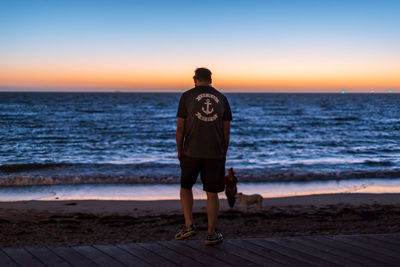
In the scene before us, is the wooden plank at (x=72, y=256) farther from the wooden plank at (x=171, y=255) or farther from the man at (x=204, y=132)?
the man at (x=204, y=132)

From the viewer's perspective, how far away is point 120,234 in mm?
5676

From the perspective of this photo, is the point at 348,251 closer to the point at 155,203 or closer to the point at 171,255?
the point at 171,255

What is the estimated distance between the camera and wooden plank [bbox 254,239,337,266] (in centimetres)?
327

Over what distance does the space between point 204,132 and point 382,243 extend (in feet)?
7.29

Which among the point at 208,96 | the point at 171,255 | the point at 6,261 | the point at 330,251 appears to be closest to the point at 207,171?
the point at 208,96

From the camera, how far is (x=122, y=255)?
3381 mm

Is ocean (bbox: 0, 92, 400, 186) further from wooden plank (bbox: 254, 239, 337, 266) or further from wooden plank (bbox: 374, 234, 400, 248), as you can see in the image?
wooden plank (bbox: 254, 239, 337, 266)

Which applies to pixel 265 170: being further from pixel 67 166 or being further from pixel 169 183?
pixel 67 166

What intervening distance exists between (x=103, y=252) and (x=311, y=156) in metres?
15.4

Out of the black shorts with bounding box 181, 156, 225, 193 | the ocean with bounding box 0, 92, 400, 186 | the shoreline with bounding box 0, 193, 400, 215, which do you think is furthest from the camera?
the ocean with bounding box 0, 92, 400, 186

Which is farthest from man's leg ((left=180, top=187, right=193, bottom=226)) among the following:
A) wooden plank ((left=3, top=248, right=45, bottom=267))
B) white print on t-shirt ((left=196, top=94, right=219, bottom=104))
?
wooden plank ((left=3, top=248, right=45, bottom=267))

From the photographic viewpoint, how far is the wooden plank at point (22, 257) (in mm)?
3144

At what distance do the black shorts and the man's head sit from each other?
745 millimetres

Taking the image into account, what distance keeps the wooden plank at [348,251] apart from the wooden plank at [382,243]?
31 centimetres
